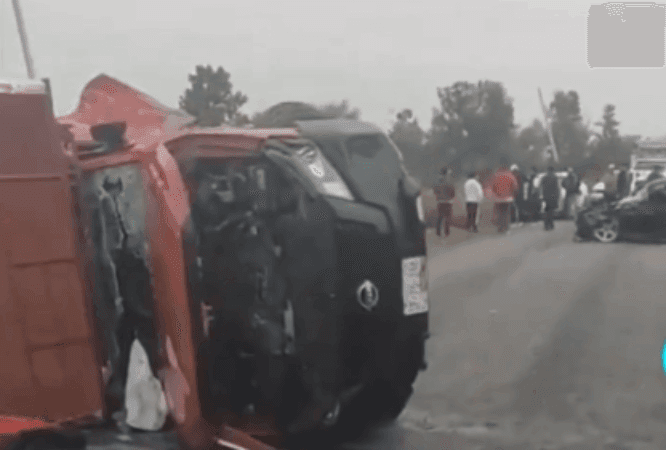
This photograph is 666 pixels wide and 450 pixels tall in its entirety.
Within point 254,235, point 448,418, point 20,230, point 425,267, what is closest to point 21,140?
point 20,230

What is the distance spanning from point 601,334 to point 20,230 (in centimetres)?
510

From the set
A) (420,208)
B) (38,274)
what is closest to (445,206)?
(420,208)

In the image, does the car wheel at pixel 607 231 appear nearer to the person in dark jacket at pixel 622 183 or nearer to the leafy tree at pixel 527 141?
the person in dark jacket at pixel 622 183

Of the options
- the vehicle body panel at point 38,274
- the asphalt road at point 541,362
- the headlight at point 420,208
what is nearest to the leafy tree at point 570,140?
the asphalt road at point 541,362

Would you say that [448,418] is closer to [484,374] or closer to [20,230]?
[484,374]

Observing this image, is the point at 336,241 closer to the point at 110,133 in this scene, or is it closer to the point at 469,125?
the point at 110,133

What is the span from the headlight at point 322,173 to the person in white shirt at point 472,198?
11.3m

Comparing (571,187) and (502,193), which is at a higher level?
(502,193)

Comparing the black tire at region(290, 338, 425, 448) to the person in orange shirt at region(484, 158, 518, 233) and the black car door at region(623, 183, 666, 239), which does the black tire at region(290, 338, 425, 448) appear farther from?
the person in orange shirt at region(484, 158, 518, 233)

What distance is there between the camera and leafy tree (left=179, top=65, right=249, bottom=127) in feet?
16.0

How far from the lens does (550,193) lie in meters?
16.3

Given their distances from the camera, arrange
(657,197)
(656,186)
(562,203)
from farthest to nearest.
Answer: (562,203) → (656,186) → (657,197)

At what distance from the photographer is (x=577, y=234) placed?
14.7 m

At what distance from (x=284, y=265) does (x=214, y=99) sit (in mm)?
1557
